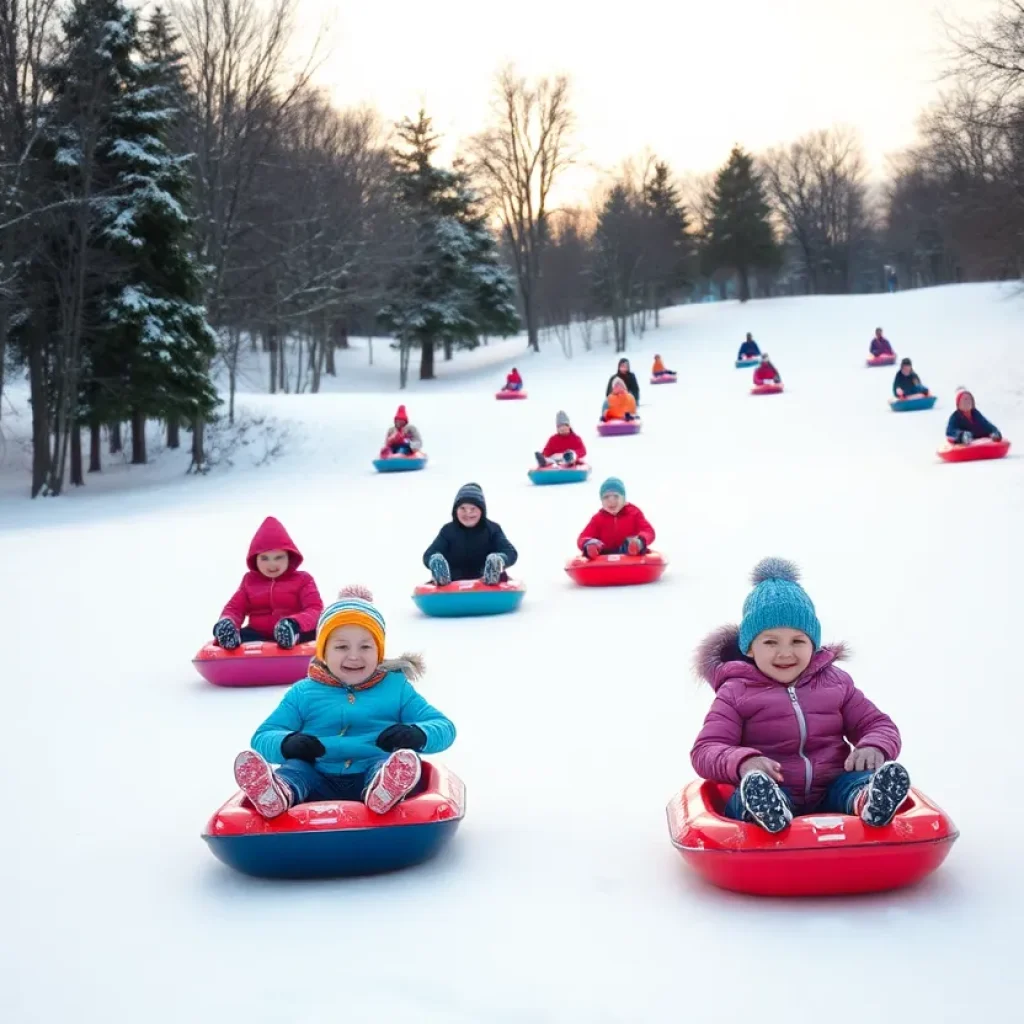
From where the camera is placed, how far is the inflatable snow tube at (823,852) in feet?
12.0

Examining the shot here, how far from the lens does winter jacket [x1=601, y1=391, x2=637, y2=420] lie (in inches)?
906

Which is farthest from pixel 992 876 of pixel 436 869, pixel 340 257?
pixel 340 257

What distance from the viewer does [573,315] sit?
70938 mm

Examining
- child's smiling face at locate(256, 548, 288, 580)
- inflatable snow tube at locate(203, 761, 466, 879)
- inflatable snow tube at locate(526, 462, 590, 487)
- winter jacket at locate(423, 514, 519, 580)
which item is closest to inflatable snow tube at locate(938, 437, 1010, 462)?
inflatable snow tube at locate(526, 462, 590, 487)

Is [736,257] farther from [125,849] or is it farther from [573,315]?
[125,849]

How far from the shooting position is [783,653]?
13.4 ft

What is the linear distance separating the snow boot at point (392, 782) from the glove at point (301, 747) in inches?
12.5

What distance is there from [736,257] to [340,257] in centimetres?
2225

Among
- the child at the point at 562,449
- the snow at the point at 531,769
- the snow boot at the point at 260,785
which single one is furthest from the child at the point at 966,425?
the snow boot at the point at 260,785

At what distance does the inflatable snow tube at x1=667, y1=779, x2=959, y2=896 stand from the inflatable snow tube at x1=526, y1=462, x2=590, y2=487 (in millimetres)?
13576

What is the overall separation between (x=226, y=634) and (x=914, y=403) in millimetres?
18610

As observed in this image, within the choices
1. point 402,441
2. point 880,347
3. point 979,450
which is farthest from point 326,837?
point 880,347

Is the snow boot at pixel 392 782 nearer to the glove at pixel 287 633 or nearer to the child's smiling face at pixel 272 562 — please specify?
the glove at pixel 287 633

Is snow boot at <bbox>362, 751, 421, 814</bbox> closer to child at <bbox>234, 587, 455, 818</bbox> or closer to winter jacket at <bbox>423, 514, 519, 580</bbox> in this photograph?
child at <bbox>234, 587, 455, 818</bbox>
